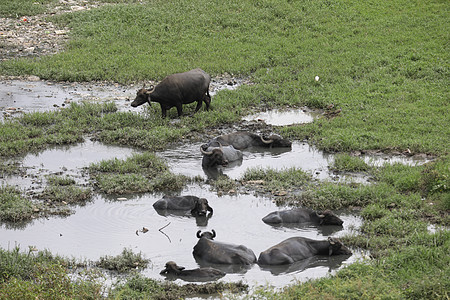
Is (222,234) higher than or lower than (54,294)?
lower

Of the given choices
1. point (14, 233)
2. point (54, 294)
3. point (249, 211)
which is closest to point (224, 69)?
point (249, 211)

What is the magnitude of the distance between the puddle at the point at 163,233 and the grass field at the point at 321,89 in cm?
72

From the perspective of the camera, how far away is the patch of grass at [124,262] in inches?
354

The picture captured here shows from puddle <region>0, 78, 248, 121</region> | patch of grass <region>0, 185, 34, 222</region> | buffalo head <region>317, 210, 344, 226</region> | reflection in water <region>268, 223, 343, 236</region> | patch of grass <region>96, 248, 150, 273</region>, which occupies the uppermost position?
buffalo head <region>317, 210, 344, 226</region>

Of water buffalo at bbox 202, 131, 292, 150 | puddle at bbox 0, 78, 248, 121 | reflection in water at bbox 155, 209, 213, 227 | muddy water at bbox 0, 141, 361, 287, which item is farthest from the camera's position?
puddle at bbox 0, 78, 248, 121

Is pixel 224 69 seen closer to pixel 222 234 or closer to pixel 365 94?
pixel 365 94

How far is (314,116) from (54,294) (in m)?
10.3

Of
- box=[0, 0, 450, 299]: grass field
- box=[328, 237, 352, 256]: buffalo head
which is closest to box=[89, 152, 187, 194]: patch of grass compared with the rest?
box=[0, 0, 450, 299]: grass field

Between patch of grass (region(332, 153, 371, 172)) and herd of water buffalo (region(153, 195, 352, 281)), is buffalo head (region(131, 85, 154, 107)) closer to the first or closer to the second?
patch of grass (region(332, 153, 371, 172))

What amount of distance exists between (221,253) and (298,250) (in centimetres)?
116

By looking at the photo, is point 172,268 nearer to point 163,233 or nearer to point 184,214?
point 163,233

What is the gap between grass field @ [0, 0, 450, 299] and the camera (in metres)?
9.19

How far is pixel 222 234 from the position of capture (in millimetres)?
10211

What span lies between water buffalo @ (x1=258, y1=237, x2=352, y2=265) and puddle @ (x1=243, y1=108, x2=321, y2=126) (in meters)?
6.68
